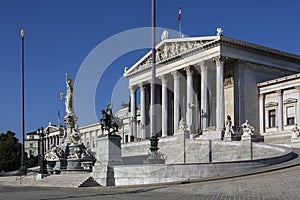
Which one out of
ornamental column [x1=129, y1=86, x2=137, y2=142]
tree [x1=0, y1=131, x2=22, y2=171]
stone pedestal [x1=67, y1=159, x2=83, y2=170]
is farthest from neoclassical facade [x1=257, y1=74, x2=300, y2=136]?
tree [x1=0, y1=131, x2=22, y2=171]

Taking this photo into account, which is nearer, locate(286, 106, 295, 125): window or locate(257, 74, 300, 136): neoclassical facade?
locate(257, 74, 300, 136): neoclassical facade

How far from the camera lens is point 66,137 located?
120 feet

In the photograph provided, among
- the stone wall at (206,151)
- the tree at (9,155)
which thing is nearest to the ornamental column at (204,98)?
the stone wall at (206,151)

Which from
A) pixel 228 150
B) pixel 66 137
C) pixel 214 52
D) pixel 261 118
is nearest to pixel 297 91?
pixel 261 118

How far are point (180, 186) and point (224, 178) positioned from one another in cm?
218

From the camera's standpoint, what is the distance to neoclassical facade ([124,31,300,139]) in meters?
57.6

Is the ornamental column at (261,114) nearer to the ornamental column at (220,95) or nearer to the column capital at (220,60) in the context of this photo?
the ornamental column at (220,95)

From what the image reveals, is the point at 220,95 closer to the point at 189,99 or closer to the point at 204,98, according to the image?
the point at 204,98

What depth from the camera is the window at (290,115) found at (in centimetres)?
5662

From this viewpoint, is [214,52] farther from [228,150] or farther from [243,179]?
[243,179]

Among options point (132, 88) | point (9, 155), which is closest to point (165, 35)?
point (132, 88)

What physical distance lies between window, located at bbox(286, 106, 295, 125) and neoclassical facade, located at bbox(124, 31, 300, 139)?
169 inches

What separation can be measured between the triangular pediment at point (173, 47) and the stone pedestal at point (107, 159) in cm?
3218

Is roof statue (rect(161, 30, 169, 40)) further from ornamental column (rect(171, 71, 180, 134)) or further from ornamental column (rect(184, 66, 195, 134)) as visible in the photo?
ornamental column (rect(184, 66, 195, 134))
